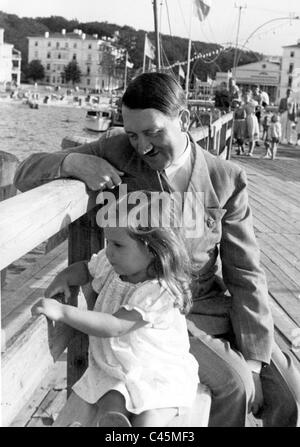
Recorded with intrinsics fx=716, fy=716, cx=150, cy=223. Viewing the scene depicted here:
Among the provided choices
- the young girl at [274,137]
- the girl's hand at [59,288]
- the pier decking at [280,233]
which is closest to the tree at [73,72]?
the young girl at [274,137]

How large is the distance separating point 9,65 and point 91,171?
12868cm

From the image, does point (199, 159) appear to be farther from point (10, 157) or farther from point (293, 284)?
point (293, 284)

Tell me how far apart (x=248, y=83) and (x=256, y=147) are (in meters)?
101

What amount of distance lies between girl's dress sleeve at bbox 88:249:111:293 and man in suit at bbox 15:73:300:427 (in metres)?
0.27

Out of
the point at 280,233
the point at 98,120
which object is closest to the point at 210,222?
the point at 280,233

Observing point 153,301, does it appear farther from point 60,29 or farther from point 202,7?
point 60,29

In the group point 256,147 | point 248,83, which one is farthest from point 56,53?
point 256,147

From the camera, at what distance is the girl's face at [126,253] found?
1964mm

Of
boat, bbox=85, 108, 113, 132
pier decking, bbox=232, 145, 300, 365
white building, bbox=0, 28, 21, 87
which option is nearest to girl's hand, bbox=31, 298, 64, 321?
pier decking, bbox=232, 145, 300, 365

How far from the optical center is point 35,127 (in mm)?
70750

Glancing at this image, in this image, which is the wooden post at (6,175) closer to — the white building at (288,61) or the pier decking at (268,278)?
the pier decking at (268,278)

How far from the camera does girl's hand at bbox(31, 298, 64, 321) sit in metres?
1.86

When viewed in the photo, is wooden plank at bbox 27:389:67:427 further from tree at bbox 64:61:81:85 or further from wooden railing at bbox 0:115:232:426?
tree at bbox 64:61:81:85

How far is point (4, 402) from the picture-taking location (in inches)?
66.6
